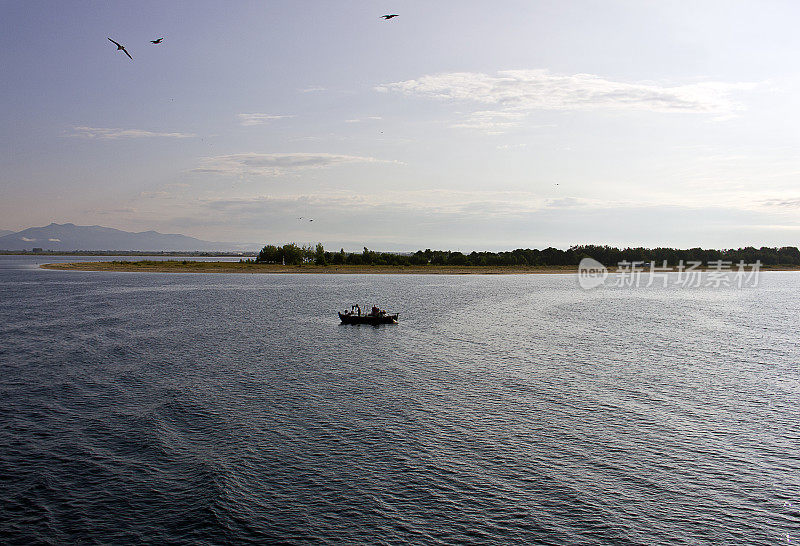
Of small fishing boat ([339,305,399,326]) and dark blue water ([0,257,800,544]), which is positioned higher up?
small fishing boat ([339,305,399,326])

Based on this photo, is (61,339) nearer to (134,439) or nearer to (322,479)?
(134,439)

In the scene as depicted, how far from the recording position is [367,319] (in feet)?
270

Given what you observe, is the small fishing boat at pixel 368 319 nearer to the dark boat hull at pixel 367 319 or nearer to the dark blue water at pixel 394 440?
the dark boat hull at pixel 367 319

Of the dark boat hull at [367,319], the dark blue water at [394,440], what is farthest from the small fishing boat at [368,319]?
the dark blue water at [394,440]

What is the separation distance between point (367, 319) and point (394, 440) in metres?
50.6

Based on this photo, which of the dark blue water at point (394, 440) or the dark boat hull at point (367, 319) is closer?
the dark blue water at point (394, 440)

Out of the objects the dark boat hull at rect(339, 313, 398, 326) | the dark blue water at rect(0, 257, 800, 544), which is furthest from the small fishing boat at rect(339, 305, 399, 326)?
the dark blue water at rect(0, 257, 800, 544)

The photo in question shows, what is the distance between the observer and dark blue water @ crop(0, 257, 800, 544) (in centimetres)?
2314

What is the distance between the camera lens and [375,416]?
3634 centimetres

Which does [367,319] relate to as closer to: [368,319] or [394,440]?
[368,319]

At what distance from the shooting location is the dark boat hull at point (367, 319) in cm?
8238

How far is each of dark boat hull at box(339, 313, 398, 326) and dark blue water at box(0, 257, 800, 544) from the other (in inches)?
539

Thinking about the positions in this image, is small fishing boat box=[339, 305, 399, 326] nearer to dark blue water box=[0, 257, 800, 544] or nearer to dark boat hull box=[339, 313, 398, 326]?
dark boat hull box=[339, 313, 398, 326]

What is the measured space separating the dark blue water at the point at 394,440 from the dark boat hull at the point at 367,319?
44.9 ft
